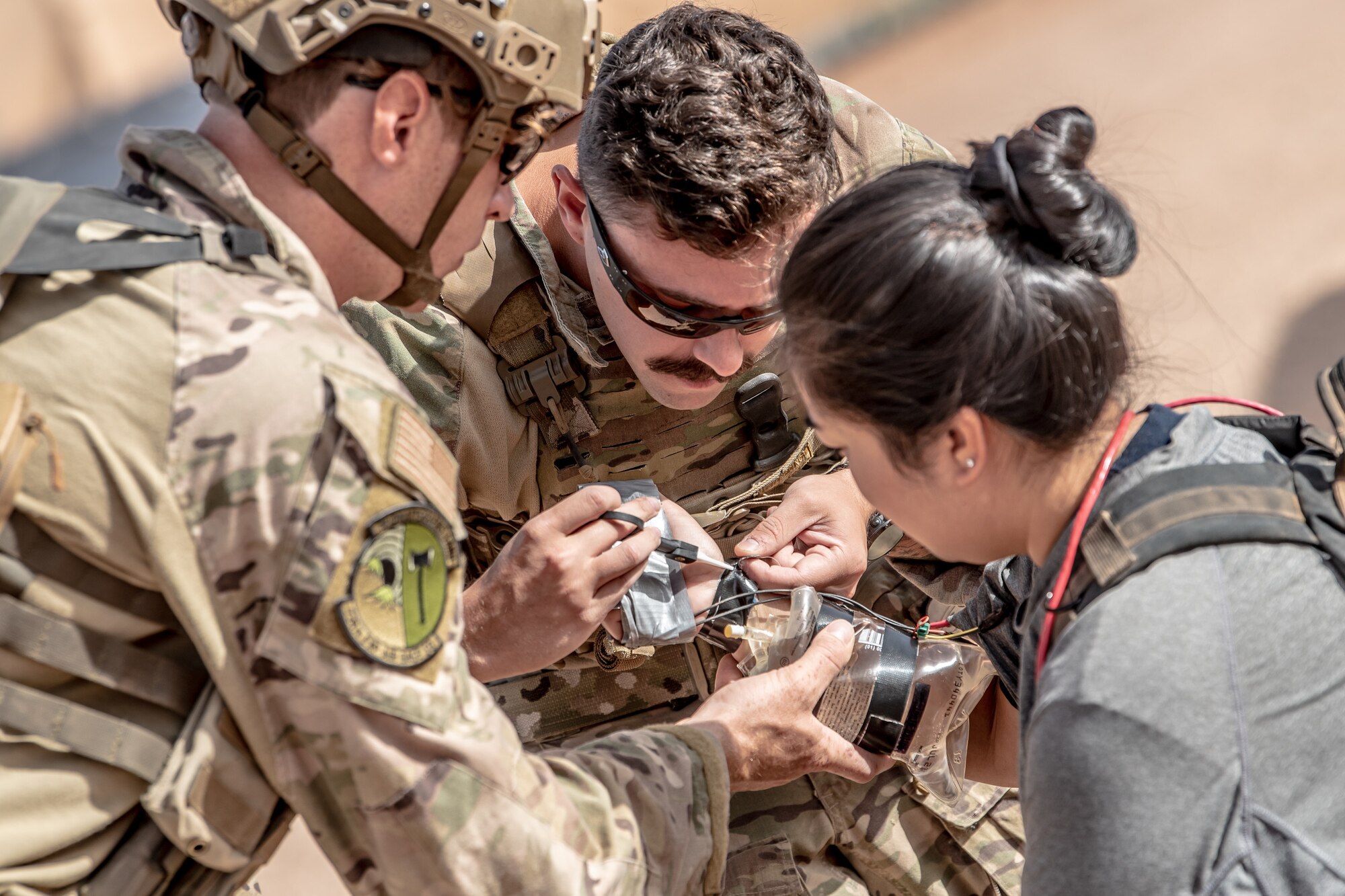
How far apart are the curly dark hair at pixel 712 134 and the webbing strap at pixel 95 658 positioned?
152 centimetres

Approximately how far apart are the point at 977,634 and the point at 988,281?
90 centimetres

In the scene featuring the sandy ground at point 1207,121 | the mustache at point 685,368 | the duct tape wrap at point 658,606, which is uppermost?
the mustache at point 685,368

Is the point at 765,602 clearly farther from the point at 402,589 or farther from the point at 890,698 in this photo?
the point at 402,589

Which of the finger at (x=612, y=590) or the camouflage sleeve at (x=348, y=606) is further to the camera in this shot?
the finger at (x=612, y=590)

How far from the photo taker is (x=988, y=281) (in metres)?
1.77

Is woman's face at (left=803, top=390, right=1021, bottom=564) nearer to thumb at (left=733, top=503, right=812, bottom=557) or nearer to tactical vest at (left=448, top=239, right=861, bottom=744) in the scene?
thumb at (left=733, top=503, right=812, bottom=557)

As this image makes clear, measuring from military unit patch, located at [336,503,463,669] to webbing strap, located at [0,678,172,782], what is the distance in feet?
1.17

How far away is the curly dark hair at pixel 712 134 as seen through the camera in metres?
2.80

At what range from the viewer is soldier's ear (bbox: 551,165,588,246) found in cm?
312

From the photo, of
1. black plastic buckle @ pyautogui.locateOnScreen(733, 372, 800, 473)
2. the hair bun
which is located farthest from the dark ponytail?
black plastic buckle @ pyautogui.locateOnScreen(733, 372, 800, 473)

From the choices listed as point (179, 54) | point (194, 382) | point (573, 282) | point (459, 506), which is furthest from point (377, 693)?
point (179, 54)

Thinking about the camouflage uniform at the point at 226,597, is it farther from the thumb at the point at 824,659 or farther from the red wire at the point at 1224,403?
the red wire at the point at 1224,403

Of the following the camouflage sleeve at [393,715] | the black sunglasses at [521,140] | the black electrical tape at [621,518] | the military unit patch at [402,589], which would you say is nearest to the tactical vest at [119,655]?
the camouflage sleeve at [393,715]

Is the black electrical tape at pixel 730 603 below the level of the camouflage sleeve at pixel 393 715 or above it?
below
